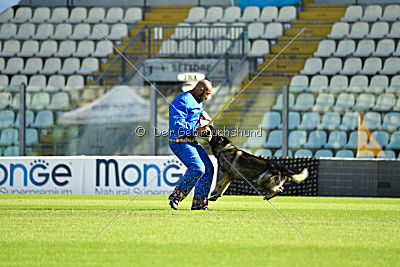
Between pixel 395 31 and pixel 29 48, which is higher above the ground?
pixel 395 31

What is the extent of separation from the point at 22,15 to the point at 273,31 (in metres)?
9.09

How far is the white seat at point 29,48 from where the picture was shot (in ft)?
82.3

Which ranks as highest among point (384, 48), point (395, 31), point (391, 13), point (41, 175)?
point (391, 13)

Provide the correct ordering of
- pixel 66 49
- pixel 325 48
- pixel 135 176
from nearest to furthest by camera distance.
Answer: pixel 135 176 → pixel 325 48 → pixel 66 49

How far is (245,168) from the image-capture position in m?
12.1

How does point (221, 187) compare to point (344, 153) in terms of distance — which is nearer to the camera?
point (221, 187)

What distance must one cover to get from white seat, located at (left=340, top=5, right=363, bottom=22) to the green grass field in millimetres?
12407

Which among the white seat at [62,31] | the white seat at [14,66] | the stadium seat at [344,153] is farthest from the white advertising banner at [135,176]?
the white seat at [62,31]

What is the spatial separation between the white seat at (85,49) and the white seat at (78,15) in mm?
1484

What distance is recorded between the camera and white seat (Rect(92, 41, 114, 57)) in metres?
24.8

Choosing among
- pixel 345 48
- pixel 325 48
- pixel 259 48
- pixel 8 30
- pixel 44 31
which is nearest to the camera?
pixel 345 48

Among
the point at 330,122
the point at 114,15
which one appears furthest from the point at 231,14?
the point at 330,122

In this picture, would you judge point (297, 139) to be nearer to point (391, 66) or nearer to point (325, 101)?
point (325, 101)

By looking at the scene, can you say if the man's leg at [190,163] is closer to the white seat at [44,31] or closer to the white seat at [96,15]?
the white seat at [44,31]
